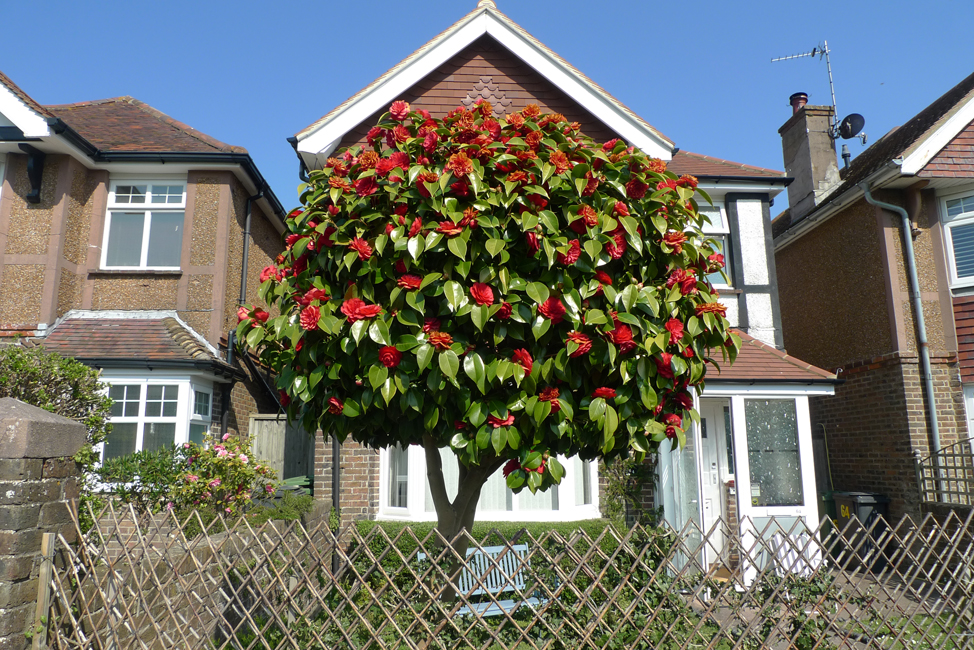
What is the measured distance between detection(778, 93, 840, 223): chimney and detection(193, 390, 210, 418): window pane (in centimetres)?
1245

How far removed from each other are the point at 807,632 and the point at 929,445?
8.08m

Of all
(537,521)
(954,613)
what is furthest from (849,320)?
(954,613)

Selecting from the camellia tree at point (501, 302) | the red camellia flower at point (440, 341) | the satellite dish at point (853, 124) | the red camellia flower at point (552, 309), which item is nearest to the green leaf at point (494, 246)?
the camellia tree at point (501, 302)

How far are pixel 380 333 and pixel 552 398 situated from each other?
95 centimetres

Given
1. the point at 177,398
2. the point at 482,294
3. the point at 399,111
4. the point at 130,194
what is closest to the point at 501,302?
the point at 482,294

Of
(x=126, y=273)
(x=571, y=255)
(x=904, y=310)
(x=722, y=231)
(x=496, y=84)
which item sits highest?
(x=496, y=84)

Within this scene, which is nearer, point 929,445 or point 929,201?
point 929,445

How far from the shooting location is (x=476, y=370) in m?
3.23

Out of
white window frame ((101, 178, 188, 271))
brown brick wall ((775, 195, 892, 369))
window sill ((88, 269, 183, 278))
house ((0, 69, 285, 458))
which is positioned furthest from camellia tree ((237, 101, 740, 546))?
brown brick wall ((775, 195, 892, 369))

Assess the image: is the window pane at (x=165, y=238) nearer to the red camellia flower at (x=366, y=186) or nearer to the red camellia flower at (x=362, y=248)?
the red camellia flower at (x=366, y=186)

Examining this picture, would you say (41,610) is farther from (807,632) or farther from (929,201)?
(929,201)

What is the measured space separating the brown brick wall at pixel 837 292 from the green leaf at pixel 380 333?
10.3 metres

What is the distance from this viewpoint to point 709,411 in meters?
10.0

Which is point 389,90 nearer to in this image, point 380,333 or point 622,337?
point 380,333
